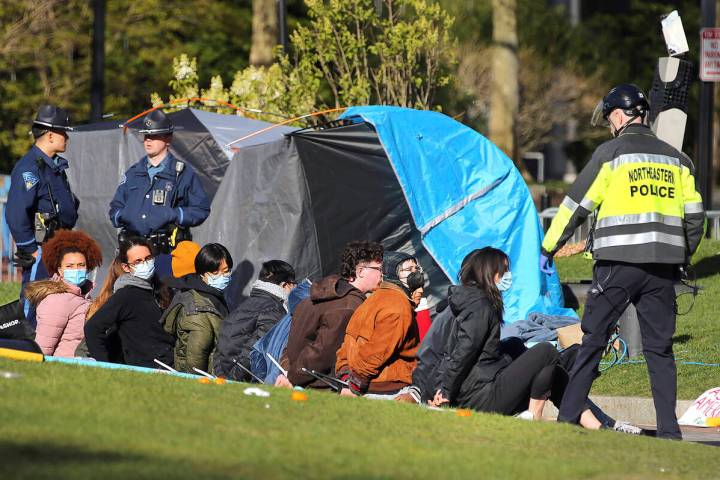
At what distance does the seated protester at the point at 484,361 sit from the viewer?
7719 mm

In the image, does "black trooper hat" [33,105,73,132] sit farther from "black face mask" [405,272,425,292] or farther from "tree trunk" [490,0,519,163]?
"tree trunk" [490,0,519,163]

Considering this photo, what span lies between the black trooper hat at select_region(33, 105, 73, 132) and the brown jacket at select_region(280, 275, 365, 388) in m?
2.73

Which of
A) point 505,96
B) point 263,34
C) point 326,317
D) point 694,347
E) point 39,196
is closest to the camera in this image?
point 326,317

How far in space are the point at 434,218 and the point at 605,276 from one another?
425cm

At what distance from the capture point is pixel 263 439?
601cm

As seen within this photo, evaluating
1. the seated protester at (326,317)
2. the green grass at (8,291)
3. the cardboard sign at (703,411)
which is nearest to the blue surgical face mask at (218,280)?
the seated protester at (326,317)

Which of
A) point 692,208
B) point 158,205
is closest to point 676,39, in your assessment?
point 692,208

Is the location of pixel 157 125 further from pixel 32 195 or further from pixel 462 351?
pixel 462 351

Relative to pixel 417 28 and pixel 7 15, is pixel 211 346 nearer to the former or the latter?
pixel 417 28

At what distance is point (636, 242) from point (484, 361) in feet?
3.49

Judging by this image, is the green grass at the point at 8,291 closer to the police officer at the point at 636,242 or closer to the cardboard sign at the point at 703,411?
the cardboard sign at the point at 703,411

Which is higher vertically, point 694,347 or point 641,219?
point 641,219

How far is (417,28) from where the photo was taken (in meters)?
18.1

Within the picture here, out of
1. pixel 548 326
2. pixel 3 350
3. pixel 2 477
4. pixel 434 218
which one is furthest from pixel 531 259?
pixel 2 477
